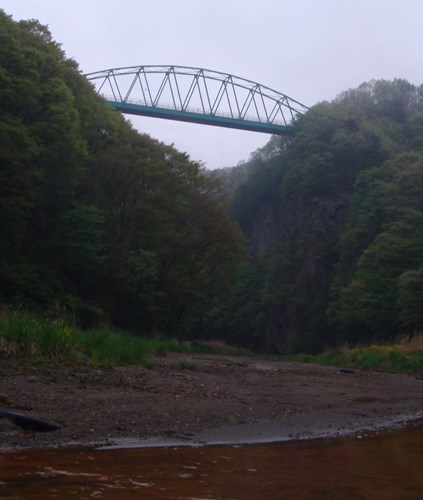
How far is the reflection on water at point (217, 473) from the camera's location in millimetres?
6465

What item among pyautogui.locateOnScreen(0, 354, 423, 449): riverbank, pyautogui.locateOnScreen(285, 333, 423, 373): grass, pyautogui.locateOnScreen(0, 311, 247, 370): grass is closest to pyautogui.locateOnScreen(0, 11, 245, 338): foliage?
pyautogui.locateOnScreen(285, 333, 423, 373): grass

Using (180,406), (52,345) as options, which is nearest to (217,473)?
(180,406)

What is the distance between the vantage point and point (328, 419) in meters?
11.8

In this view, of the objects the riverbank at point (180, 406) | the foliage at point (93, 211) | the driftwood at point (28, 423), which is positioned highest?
the foliage at point (93, 211)

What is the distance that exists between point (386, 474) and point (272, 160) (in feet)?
274

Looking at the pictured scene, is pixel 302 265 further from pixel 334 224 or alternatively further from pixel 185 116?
pixel 185 116

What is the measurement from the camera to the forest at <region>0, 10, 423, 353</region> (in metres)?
36.0

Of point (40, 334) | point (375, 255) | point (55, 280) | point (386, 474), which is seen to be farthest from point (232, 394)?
point (375, 255)

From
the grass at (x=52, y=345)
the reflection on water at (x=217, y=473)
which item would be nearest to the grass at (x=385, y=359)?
the grass at (x=52, y=345)

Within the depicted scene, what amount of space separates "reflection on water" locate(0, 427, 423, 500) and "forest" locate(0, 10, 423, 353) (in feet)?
46.7

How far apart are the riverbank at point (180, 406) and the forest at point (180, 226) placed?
8.48 metres

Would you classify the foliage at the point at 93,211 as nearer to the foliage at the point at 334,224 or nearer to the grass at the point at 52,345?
the foliage at the point at 334,224

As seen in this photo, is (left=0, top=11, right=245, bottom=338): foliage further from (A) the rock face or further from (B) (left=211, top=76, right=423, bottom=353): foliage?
(A) the rock face

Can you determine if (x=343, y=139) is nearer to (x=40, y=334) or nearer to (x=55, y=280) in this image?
(x=55, y=280)
